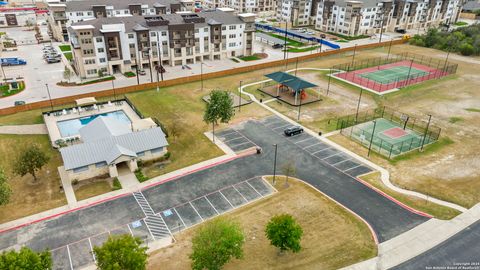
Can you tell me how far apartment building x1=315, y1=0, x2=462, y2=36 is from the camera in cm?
13238

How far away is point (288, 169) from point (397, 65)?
68.0 metres

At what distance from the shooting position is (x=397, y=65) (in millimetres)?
100750

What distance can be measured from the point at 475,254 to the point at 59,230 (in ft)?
152

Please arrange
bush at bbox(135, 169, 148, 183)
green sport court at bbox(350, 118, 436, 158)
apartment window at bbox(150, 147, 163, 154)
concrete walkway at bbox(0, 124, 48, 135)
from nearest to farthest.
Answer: bush at bbox(135, 169, 148, 183) < apartment window at bbox(150, 147, 163, 154) < green sport court at bbox(350, 118, 436, 158) < concrete walkway at bbox(0, 124, 48, 135)

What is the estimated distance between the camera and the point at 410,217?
4322 cm

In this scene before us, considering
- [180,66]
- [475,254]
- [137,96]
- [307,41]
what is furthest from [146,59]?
[475,254]

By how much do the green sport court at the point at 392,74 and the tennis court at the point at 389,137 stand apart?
24.9 meters

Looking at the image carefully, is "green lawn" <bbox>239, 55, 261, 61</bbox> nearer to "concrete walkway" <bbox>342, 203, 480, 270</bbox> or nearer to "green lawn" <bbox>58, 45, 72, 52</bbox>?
"green lawn" <bbox>58, 45, 72, 52</bbox>

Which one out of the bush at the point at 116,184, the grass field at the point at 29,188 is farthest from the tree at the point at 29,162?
the bush at the point at 116,184

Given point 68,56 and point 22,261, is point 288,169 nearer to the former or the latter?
point 22,261

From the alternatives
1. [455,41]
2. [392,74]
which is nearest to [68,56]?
[392,74]

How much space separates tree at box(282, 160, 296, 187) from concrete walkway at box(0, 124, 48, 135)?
43.1 metres

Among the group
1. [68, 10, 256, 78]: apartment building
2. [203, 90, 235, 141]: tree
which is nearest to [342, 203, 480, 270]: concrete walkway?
[203, 90, 235, 141]: tree

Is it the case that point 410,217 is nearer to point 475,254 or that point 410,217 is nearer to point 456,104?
point 475,254
